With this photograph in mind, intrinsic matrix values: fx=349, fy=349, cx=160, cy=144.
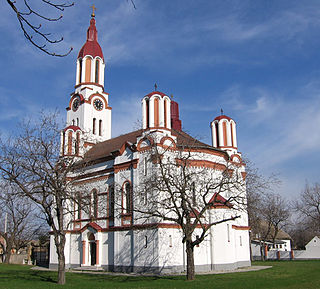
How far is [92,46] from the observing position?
141 ft

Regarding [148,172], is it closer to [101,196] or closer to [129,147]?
[129,147]

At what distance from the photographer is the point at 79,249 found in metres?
31.3

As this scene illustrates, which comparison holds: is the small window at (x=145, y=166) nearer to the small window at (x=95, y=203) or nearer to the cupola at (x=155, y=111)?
the cupola at (x=155, y=111)

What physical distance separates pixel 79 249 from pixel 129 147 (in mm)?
10756

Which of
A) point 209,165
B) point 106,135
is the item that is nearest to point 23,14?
point 209,165

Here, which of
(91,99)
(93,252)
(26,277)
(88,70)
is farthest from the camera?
(88,70)

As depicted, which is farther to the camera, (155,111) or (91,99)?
(91,99)

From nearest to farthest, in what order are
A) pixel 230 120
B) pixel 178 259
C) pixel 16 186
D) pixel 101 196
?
pixel 16 186, pixel 178 259, pixel 101 196, pixel 230 120

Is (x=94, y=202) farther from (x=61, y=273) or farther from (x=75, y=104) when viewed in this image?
(x=75, y=104)

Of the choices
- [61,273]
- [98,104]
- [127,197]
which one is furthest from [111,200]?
[98,104]

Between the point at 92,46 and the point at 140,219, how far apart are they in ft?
83.1

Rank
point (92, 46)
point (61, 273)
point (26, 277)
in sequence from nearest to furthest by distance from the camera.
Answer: point (61, 273) → point (26, 277) → point (92, 46)

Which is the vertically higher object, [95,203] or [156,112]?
[156,112]

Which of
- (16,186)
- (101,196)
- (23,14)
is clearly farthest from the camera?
(101,196)
